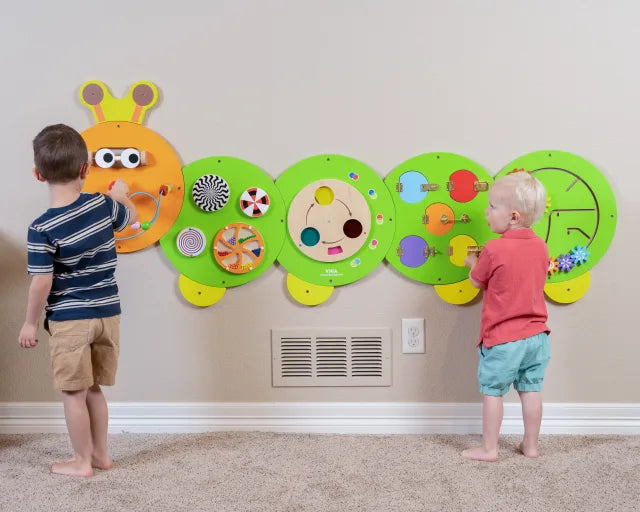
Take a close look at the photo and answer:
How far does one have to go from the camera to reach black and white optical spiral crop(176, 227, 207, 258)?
1917mm

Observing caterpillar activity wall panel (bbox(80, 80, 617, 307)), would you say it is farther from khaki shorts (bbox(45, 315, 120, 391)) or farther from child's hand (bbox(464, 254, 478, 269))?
khaki shorts (bbox(45, 315, 120, 391))

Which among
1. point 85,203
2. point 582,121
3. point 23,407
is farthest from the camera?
point 23,407

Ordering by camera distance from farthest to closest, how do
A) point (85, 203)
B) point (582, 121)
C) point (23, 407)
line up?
1. point (23, 407)
2. point (582, 121)
3. point (85, 203)

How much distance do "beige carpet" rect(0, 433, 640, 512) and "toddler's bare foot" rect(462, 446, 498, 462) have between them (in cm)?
3

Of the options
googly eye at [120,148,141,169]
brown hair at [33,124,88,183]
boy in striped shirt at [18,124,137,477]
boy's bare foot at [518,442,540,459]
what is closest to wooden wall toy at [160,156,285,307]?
googly eye at [120,148,141,169]

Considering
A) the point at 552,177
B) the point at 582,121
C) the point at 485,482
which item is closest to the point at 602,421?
the point at 485,482

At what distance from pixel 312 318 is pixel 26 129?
3.34ft

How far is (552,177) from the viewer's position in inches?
73.6

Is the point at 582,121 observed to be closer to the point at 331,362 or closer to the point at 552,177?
the point at 552,177

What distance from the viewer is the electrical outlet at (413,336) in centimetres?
192

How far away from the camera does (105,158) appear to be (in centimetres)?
189

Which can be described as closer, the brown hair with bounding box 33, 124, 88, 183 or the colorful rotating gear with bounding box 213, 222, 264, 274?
the brown hair with bounding box 33, 124, 88, 183

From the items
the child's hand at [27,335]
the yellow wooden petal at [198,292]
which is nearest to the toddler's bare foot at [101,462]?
the child's hand at [27,335]

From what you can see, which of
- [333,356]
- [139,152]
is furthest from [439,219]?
[139,152]
